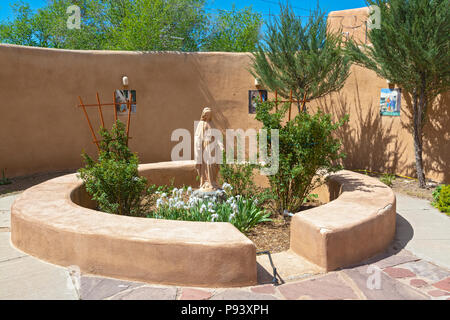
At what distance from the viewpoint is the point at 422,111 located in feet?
27.1

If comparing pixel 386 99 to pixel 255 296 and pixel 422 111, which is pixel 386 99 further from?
pixel 255 296

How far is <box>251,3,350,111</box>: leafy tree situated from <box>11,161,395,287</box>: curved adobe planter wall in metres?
5.17

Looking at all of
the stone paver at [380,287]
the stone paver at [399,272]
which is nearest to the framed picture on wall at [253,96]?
the stone paver at [399,272]

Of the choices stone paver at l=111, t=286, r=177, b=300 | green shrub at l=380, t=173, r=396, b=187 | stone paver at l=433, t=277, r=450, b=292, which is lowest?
stone paver at l=433, t=277, r=450, b=292

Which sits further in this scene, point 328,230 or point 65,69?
point 65,69

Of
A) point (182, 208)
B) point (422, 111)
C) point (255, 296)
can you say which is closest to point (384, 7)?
point (422, 111)

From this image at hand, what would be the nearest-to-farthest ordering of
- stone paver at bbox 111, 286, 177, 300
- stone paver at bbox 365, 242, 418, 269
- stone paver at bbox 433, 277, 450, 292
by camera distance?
1. stone paver at bbox 111, 286, 177, 300
2. stone paver at bbox 433, 277, 450, 292
3. stone paver at bbox 365, 242, 418, 269

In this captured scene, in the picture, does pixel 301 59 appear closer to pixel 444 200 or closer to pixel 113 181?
pixel 444 200

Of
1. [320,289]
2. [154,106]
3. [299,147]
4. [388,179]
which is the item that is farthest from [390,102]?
[320,289]

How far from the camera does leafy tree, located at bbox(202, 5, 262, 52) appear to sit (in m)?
24.6

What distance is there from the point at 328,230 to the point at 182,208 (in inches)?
93.9

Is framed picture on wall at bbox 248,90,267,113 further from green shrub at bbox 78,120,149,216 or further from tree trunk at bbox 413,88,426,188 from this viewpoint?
green shrub at bbox 78,120,149,216

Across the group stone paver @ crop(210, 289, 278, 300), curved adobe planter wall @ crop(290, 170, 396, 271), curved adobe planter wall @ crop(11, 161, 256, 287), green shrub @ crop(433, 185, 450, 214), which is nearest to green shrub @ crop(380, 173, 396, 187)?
green shrub @ crop(433, 185, 450, 214)

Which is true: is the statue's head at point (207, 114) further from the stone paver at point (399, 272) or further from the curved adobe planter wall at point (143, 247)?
the stone paver at point (399, 272)
